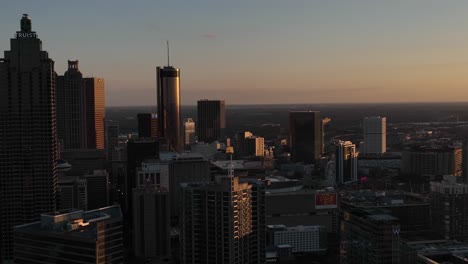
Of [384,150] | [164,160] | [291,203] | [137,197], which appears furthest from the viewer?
[384,150]

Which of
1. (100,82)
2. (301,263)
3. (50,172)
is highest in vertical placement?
(100,82)

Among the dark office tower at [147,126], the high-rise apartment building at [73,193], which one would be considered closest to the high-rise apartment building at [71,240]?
the high-rise apartment building at [73,193]

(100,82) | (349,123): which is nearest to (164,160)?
(100,82)

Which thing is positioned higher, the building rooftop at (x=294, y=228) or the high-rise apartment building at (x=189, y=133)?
the high-rise apartment building at (x=189, y=133)

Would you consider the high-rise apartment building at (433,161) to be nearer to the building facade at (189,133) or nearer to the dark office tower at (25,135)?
the building facade at (189,133)

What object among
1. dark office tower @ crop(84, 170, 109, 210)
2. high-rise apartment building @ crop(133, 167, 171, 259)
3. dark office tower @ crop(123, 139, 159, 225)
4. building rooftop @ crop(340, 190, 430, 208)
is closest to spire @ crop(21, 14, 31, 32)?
high-rise apartment building @ crop(133, 167, 171, 259)

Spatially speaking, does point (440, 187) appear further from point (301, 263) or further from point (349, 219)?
point (349, 219)
